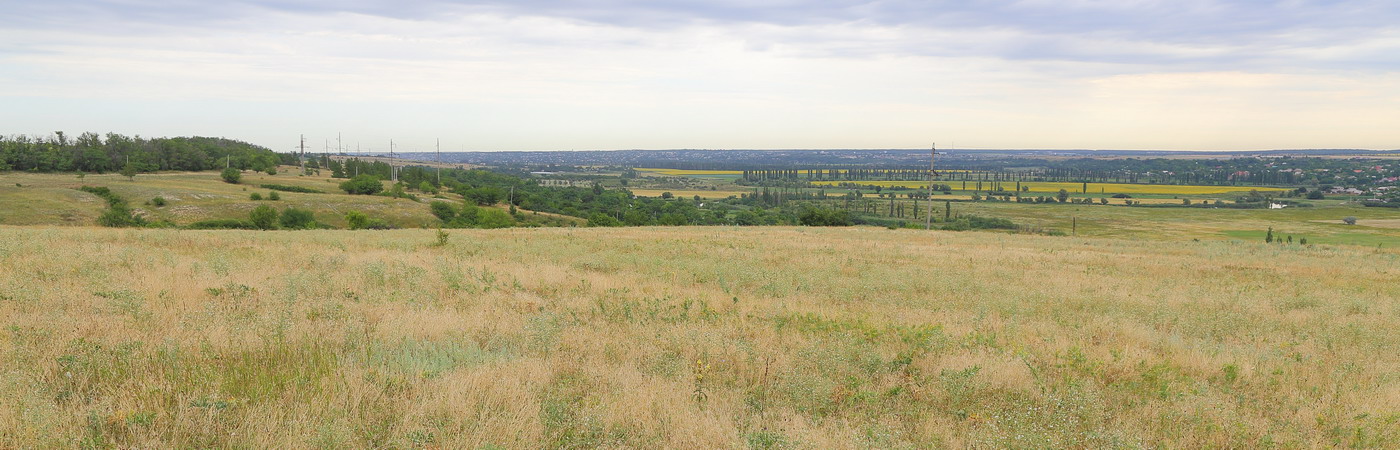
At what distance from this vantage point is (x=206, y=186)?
Result: 83.8 m

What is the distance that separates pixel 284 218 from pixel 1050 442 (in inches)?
3054

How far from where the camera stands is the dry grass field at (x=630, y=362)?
193 inches

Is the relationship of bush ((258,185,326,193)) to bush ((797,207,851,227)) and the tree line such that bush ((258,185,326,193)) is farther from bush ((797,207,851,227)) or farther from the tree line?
bush ((797,207,851,227))

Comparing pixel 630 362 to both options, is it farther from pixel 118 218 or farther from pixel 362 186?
pixel 362 186

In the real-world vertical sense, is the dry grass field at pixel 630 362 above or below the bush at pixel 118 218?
above

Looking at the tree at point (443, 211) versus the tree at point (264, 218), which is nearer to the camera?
the tree at point (264, 218)

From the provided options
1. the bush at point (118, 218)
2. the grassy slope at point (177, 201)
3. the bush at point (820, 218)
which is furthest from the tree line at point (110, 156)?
the bush at point (820, 218)

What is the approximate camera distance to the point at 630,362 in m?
7.15

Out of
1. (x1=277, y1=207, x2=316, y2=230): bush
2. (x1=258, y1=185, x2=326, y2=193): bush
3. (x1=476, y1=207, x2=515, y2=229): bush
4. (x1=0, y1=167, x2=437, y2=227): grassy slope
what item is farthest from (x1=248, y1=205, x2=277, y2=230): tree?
(x1=258, y1=185, x2=326, y2=193): bush

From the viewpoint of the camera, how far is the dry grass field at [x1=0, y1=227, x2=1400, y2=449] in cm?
489

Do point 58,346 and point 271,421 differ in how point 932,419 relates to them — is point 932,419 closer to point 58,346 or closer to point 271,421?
point 271,421

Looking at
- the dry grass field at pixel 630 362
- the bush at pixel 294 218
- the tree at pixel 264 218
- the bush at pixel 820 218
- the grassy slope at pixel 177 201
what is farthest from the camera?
the bush at pixel 294 218

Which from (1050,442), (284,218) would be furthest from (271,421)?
(284,218)

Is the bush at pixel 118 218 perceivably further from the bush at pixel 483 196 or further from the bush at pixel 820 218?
the bush at pixel 483 196
